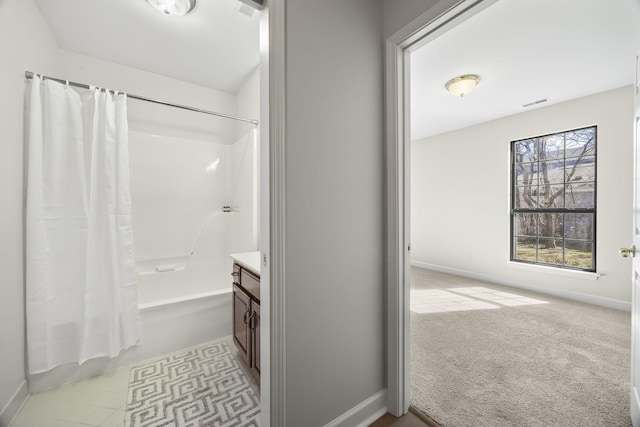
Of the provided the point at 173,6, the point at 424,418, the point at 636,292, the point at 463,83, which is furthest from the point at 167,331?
the point at 463,83

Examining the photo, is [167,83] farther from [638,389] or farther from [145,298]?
[638,389]

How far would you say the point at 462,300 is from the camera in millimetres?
3367

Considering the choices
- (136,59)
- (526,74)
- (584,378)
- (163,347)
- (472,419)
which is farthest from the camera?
(526,74)

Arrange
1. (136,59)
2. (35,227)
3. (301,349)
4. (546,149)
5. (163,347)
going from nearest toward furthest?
(301,349) < (35,227) < (163,347) < (136,59) < (546,149)

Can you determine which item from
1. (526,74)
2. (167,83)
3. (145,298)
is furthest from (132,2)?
(526,74)

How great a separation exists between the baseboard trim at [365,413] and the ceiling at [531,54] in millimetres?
2252

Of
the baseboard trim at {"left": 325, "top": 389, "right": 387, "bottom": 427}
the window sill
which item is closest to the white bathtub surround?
the baseboard trim at {"left": 325, "top": 389, "right": 387, "bottom": 427}

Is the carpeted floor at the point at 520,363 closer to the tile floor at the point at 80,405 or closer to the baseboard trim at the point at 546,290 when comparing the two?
the baseboard trim at the point at 546,290

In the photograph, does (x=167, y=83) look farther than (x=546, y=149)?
No

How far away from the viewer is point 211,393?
1.69 meters

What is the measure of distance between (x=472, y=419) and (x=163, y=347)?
216 centimetres

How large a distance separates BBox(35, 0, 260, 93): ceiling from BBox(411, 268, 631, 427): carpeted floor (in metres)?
2.89

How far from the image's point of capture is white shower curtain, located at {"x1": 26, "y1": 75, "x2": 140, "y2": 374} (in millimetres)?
1657

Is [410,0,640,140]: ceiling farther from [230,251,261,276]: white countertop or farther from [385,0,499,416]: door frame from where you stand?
[230,251,261,276]: white countertop
